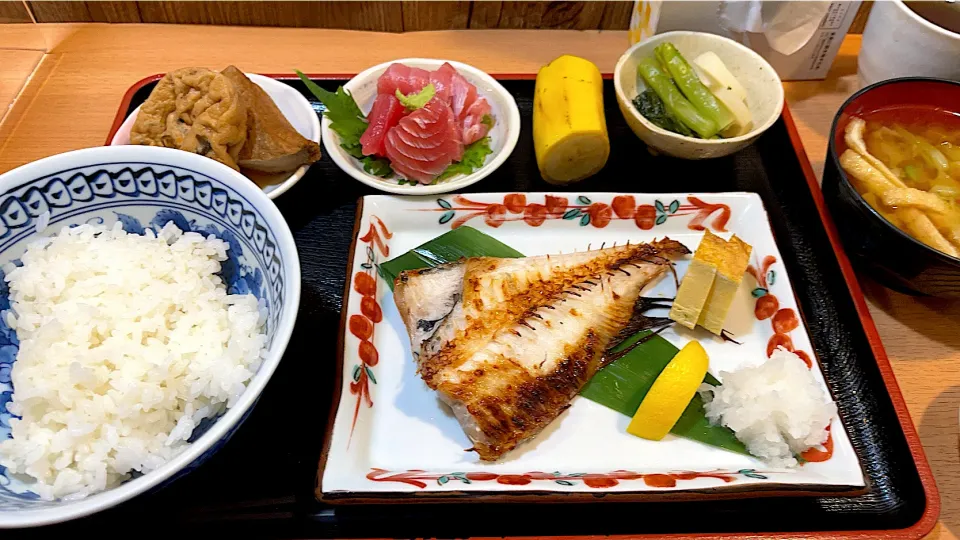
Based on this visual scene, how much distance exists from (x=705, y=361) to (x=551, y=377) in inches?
15.2

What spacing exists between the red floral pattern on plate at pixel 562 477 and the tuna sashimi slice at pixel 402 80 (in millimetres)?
1271

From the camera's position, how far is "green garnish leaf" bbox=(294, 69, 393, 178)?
2.04 meters

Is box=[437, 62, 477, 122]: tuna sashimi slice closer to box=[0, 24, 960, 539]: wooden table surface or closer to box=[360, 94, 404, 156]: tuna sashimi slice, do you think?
box=[360, 94, 404, 156]: tuna sashimi slice

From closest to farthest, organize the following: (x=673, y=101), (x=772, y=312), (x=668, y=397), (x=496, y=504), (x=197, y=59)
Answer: (x=496, y=504), (x=668, y=397), (x=772, y=312), (x=673, y=101), (x=197, y=59)

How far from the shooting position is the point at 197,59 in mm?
2494

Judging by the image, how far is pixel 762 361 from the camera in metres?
1.67

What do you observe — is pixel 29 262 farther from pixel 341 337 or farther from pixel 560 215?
pixel 560 215

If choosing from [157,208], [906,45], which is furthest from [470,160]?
[906,45]

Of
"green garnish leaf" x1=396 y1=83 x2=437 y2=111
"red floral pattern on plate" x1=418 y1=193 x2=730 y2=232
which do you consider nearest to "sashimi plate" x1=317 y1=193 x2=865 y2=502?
"red floral pattern on plate" x1=418 y1=193 x2=730 y2=232

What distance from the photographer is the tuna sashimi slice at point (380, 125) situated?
79.3 inches

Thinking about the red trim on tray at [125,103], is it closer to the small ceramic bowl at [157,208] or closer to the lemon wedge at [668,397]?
the small ceramic bowl at [157,208]

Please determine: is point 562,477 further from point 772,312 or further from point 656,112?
point 656,112

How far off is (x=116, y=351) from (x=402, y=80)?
4.18ft

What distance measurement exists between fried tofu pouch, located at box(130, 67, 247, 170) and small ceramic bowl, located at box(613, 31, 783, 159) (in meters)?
1.23
